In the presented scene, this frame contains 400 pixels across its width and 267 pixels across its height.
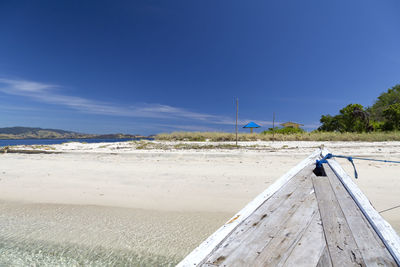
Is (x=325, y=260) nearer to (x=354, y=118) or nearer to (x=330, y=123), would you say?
(x=354, y=118)

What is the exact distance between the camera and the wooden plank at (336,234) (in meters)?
0.89

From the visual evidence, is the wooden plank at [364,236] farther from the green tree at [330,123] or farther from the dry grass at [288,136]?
the green tree at [330,123]

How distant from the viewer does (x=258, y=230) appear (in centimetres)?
111

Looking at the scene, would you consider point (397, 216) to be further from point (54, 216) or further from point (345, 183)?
point (54, 216)

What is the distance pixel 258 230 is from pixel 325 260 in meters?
0.31

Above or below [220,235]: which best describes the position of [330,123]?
above

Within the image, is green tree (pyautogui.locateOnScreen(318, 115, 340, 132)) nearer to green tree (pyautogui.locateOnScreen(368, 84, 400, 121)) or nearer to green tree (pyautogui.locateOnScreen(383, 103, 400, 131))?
green tree (pyautogui.locateOnScreen(383, 103, 400, 131))

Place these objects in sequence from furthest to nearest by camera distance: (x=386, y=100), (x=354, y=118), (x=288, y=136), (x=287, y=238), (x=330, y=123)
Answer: (x=386, y=100)
(x=330, y=123)
(x=354, y=118)
(x=288, y=136)
(x=287, y=238)

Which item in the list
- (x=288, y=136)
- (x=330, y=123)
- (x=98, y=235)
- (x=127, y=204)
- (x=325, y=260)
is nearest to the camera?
(x=325, y=260)

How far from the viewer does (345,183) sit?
74.7 inches

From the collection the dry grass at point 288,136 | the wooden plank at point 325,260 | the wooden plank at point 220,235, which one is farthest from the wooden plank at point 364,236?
the dry grass at point 288,136

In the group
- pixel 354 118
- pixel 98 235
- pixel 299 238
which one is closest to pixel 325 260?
pixel 299 238

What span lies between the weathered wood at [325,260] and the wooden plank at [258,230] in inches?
8.5

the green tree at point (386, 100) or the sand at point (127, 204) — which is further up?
the green tree at point (386, 100)
